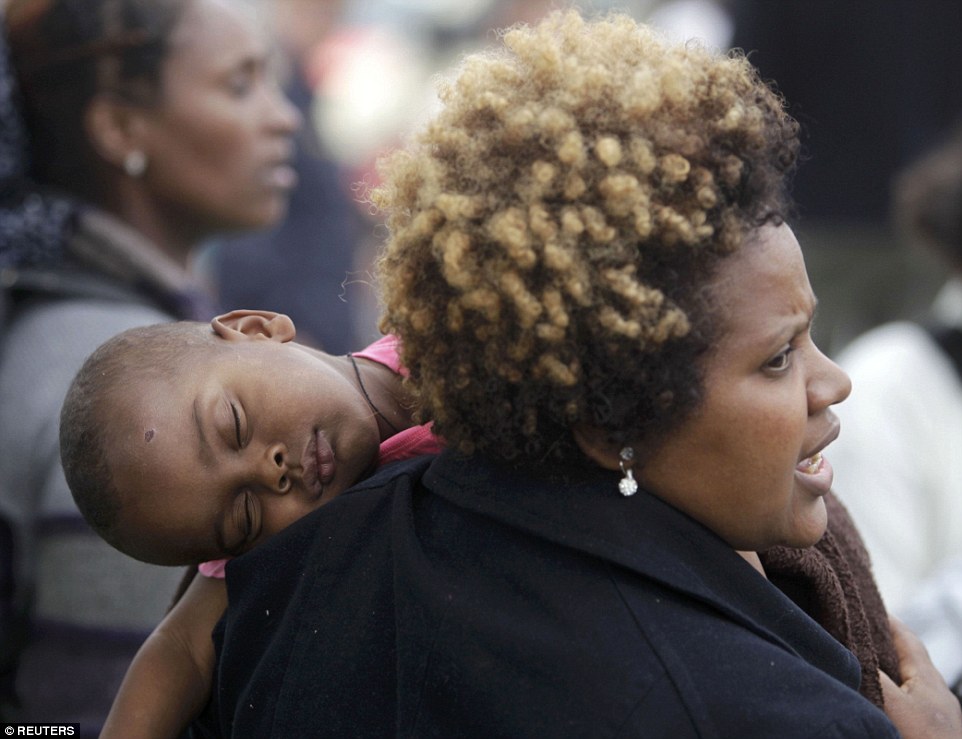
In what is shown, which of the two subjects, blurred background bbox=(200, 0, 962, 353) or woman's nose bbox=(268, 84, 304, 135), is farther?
blurred background bbox=(200, 0, 962, 353)

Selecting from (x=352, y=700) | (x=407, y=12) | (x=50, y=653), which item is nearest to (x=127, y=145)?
(x=50, y=653)

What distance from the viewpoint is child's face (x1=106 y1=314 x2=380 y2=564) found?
1726 millimetres

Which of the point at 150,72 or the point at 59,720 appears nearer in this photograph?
the point at 59,720

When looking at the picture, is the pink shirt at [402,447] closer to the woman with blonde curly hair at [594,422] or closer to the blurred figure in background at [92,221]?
the woman with blonde curly hair at [594,422]

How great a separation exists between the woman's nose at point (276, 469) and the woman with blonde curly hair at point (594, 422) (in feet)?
0.66

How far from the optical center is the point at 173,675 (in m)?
1.82

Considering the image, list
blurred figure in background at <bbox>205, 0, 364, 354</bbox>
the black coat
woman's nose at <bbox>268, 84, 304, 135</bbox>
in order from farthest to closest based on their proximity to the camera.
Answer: blurred figure in background at <bbox>205, 0, 364, 354</bbox> < woman's nose at <bbox>268, 84, 304, 135</bbox> < the black coat

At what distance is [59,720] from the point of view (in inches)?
90.9

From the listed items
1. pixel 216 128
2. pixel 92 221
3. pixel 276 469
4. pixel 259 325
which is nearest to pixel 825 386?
pixel 276 469

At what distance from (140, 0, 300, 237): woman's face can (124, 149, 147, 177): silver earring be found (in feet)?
0.09

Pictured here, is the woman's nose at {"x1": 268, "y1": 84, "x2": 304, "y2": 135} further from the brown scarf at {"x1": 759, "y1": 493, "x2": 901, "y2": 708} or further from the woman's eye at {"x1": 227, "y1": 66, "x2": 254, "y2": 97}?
the brown scarf at {"x1": 759, "y1": 493, "x2": 901, "y2": 708}

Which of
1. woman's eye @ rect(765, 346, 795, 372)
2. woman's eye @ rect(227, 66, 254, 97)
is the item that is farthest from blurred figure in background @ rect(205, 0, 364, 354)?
woman's eye @ rect(765, 346, 795, 372)

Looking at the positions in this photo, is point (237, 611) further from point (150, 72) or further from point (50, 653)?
point (150, 72)

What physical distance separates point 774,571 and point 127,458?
99 centimetres
